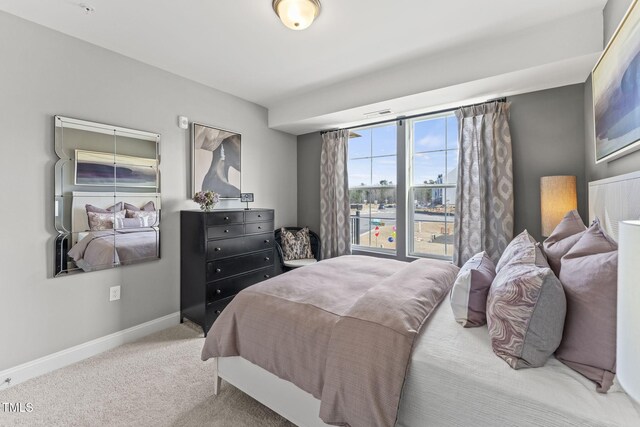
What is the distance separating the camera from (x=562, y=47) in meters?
2.13

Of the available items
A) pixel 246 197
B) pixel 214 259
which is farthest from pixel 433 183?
pixel 214 259

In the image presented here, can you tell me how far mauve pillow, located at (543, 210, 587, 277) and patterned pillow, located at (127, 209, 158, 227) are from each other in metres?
3.16

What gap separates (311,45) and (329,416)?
2677 millimetres

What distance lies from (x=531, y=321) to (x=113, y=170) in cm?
313

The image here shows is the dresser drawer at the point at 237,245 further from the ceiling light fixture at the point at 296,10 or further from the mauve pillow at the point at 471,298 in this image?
the mauve pillow at the point at 471,298

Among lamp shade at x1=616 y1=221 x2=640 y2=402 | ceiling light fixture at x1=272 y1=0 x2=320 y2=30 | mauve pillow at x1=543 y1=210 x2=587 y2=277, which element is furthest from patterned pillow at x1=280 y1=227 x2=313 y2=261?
lamp shade at x1=616 y1=221 x2=640 y2=402

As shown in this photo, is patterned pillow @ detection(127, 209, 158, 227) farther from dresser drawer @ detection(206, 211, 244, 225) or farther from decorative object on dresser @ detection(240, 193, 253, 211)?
decorative object on dresser @ detection(240, 193, 253, 211)

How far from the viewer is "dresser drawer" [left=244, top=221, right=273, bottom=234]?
324cm

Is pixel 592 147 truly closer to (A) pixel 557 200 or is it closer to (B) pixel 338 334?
(A) pixel 557 200

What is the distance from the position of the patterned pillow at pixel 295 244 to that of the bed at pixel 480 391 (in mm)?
2418

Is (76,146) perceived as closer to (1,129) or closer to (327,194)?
(1,129)

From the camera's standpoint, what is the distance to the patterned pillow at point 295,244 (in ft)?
13.1

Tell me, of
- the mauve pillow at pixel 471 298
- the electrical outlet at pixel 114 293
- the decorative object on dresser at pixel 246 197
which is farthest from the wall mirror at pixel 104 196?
the mauve pillow at pixel 471 298

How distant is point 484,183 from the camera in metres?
2.99
